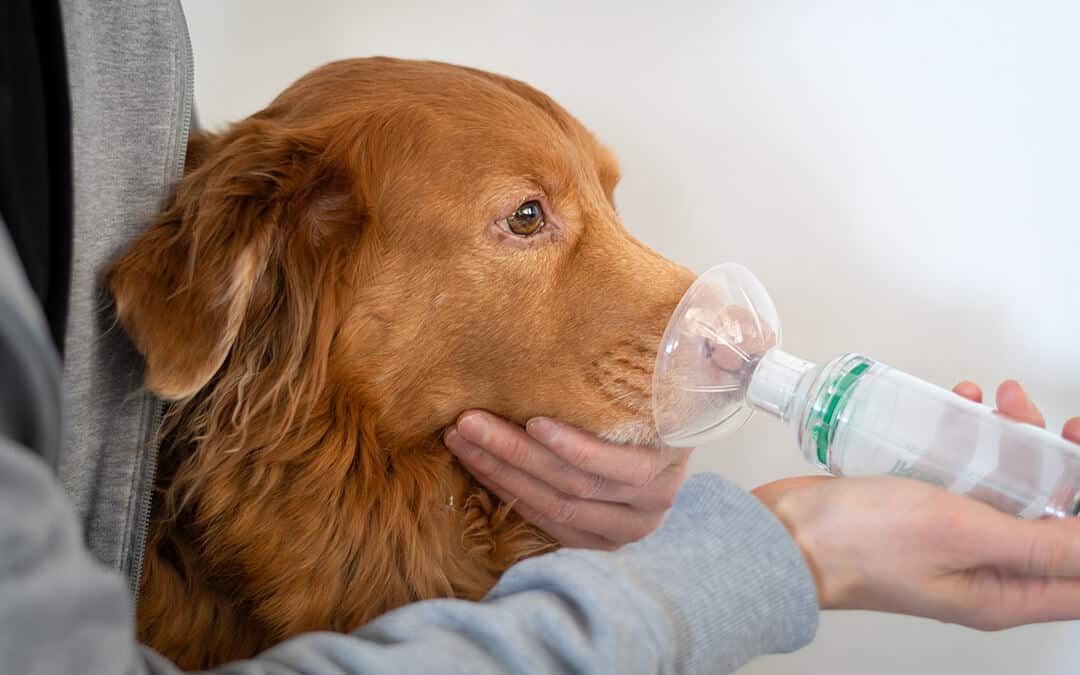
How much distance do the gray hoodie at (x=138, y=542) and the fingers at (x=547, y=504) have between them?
A: 377mm

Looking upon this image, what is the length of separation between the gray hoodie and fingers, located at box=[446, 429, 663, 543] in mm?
377

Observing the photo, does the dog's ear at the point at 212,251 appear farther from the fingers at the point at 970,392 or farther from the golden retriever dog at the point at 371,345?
the fingers at the point at 970,392

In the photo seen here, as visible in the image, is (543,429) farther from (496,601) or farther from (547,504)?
(496,601)

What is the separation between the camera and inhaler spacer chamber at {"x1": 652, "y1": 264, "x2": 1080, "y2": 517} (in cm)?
107

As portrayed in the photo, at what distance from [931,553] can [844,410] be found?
0.83 ft

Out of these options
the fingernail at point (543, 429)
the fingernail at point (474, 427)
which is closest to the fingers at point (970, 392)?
the fingernail at point (543, 429)

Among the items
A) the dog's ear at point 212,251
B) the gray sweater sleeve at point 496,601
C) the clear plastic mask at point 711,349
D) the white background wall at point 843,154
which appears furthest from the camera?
the white background wall at point 843,154

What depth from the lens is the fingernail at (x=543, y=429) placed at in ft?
4.10

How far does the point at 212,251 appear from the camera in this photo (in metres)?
1.10

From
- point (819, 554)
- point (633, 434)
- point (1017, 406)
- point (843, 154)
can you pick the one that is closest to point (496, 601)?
point (819, 554)

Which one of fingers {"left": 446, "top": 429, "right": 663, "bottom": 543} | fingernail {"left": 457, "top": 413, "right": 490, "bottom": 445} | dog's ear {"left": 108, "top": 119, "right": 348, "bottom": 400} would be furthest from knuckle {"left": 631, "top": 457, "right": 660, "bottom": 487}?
dog's ear {"left": 108, "top": 119, "right": 348, "bottom": 400}

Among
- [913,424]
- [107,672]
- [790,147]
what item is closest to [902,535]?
[913,424]

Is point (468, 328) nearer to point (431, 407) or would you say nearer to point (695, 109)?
point (431, 407)

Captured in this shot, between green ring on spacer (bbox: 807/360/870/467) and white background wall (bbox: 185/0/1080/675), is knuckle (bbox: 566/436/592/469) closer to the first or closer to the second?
green ring on spacer (bbox: 807/360/870/467)
